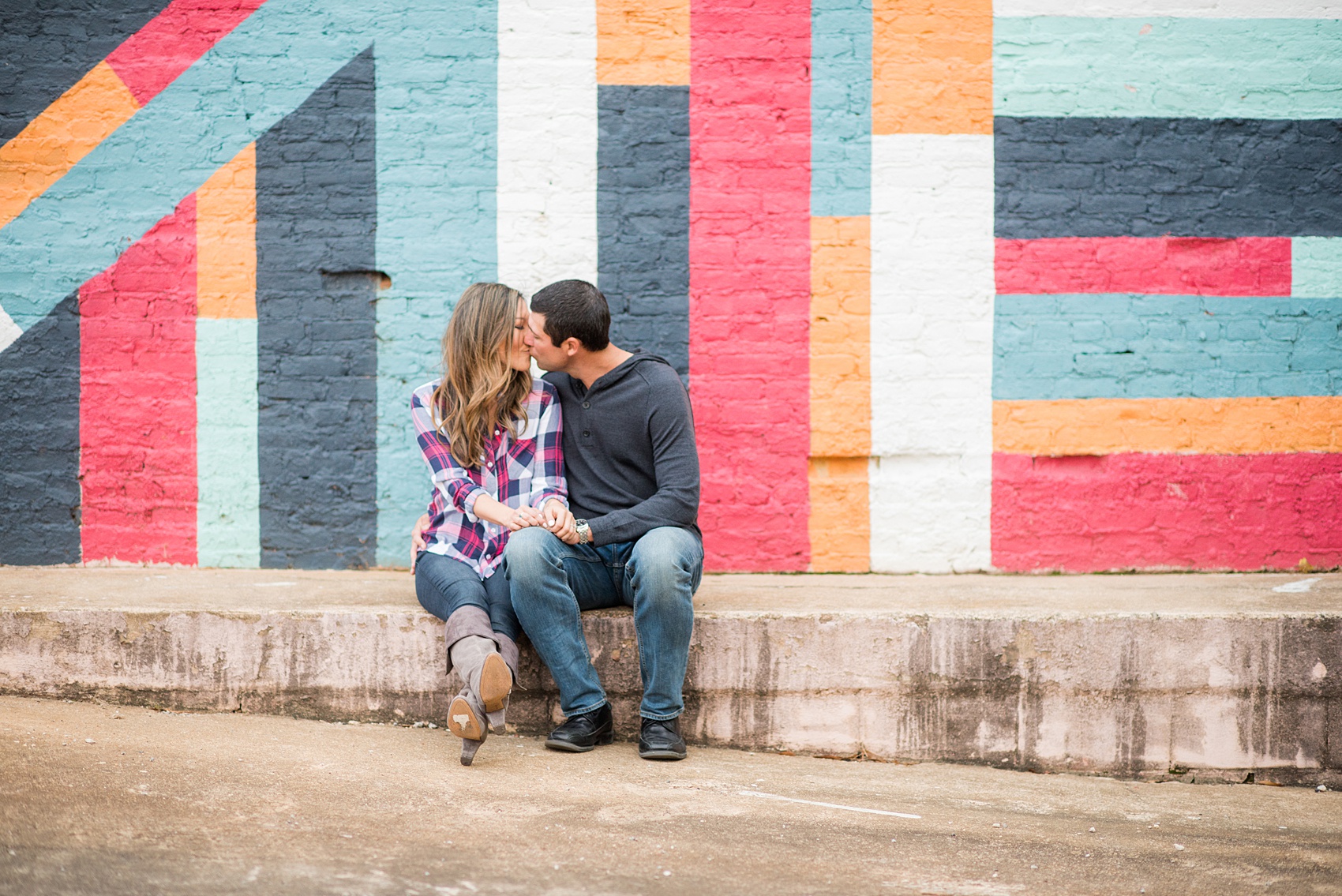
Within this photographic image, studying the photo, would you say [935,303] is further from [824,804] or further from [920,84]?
[824,804]

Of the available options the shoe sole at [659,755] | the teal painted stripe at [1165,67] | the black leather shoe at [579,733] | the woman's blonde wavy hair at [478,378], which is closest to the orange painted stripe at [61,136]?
the woman's blonde wavy hair at [478,378]

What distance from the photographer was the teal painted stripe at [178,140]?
191 inches

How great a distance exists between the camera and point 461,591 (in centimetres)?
349

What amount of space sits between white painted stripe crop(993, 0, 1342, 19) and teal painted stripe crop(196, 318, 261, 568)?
3955 millimetres

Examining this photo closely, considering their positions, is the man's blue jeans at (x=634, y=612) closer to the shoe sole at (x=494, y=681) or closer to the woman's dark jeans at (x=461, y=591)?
the woman's dark jeans at (x=461, y=591)

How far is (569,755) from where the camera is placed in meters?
3.51

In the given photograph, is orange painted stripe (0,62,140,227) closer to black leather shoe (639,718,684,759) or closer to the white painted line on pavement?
black leather shoe (639,718,684,759)

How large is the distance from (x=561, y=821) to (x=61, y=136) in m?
4.11

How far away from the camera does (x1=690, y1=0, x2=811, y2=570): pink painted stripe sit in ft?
16.0

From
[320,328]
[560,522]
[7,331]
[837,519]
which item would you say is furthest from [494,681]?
[7,331]

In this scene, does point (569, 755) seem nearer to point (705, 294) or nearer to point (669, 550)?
point (669, 550)

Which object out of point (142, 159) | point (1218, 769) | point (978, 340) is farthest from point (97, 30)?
point (1218, 769)

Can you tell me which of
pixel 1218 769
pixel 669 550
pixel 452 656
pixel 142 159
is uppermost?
pixel 142 159

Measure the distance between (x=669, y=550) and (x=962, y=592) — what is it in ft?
5.01
